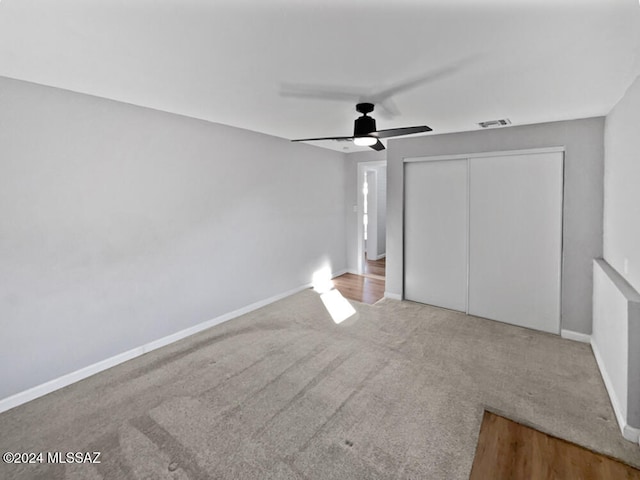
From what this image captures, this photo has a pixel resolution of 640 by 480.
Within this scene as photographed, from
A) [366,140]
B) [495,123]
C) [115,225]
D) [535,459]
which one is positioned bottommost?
[535,459]

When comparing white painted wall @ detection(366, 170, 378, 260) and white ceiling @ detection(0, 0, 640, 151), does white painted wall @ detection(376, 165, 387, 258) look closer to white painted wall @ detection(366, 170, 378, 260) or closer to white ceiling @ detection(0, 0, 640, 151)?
white painted wall @ detection(366, 170, 378, 260)

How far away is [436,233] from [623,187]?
2.02 m

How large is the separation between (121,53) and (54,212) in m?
1.47

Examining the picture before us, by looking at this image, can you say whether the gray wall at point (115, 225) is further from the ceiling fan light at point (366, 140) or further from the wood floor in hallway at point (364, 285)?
the ceiling fan light at point (366, 140)

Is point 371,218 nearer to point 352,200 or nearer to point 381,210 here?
point 381,210

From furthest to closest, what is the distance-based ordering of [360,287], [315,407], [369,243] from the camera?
[369,243] → [360,287] → [315,407]

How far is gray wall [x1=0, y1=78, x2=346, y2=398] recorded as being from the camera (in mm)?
2402

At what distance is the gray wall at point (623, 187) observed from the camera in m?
2.13

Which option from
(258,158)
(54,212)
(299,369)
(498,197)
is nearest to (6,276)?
(54,212)

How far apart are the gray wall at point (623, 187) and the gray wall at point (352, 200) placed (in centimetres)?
343

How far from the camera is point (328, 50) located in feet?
5.88

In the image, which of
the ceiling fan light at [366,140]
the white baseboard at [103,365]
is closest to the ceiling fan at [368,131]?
the ceiling fan light at [366,140]

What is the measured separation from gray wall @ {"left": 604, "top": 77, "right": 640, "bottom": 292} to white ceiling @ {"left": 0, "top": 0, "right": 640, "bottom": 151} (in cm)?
19

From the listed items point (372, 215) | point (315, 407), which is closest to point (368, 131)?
point (315, 407)
